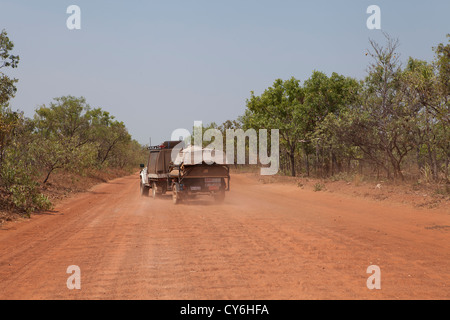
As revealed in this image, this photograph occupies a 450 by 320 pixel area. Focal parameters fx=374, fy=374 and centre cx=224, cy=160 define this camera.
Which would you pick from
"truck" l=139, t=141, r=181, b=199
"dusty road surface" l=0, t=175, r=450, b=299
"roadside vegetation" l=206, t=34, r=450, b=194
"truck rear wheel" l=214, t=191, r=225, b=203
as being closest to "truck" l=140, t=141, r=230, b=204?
"truck rear wheel" l=214, t=191, r=225, b=203

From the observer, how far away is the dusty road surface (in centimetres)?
512

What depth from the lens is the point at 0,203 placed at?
41.3 feet

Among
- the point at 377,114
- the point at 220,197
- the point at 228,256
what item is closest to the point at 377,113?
the point at 377,114

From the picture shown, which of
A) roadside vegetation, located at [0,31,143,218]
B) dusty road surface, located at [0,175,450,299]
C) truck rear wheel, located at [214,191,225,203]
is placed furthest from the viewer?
truck rear wheel, located at [214,191,225,203]

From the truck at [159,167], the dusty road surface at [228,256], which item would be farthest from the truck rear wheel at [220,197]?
the dusty road surface at [228,256]

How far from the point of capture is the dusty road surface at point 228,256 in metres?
5.12

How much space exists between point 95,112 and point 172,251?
4417 cm

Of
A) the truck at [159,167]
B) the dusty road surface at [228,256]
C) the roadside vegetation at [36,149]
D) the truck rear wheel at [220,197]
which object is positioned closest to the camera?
the dusty road surface at [228,256]

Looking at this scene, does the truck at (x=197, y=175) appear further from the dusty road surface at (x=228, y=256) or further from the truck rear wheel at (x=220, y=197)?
the dusty road surface at (x=228, y=256)

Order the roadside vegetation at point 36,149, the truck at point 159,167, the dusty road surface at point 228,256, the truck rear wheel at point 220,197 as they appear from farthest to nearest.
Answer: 1. the truck at point 159,167
2. the truck rear wheel at point 220,197
3. the roadside vegetation at point 36,149
4. the dusty road surface at point 228,256

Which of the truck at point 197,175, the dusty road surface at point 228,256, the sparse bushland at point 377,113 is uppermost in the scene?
the sparse bushland at point 377,113

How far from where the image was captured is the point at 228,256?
22.8ft

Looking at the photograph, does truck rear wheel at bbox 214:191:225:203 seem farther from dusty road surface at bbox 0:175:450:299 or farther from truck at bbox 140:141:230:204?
dusty road surface at bbox 0:175:450:299
